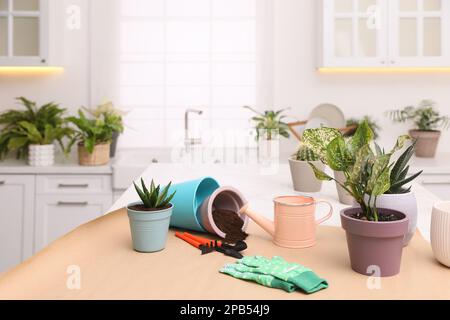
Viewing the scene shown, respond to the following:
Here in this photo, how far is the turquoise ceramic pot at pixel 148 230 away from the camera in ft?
3.84

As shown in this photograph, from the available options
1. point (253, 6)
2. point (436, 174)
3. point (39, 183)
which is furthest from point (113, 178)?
point (436, 174)

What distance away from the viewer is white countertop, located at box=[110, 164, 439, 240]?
1.60 metres

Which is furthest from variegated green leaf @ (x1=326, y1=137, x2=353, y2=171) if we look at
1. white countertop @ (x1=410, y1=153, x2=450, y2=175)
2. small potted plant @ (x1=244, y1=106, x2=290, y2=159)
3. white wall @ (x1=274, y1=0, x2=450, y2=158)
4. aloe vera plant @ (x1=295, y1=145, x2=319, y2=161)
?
white wall @ (x1=274, y1=0, x2=450, y2=158)

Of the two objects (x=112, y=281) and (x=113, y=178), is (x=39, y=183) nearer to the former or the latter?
(x=113, y=178)

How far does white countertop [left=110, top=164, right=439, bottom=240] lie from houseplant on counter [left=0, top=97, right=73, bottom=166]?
4.36ft

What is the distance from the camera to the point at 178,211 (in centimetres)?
133

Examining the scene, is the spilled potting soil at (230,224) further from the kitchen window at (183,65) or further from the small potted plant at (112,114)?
the kitchen window at (183,65)

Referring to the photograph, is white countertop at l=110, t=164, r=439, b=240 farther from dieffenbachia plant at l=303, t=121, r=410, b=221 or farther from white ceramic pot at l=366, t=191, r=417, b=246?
dieffenbachia plant at l=303, t=121, r=410, b=221

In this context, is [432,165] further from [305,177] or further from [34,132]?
[34,132]

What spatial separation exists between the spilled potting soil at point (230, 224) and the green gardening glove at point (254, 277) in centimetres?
22

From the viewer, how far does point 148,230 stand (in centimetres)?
117

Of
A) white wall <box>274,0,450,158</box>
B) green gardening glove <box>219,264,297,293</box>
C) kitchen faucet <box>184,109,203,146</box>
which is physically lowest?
green gardening glove <box>219,264,297,293</box>

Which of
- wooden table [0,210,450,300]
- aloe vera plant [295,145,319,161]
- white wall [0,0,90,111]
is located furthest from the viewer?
white wall [0,0,90,111]

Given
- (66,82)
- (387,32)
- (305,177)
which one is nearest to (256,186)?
(305,177)
